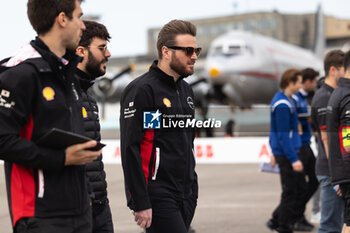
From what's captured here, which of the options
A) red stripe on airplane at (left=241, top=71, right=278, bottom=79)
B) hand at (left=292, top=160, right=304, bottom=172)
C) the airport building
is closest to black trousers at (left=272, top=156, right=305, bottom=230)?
hand at (left=292, top=160, right=304, bottom=172)

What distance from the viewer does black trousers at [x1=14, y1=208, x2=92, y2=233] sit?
7.93 ft

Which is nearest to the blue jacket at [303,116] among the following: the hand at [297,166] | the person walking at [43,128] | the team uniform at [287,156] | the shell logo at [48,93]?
the team uniform at [287,156]

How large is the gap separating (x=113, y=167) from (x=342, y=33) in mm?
74973

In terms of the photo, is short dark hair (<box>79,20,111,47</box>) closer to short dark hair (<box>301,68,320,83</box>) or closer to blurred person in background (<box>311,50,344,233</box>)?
blurred person in background (<box>311,50,344,233</box>)

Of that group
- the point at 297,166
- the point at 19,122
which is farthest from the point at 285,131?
the point at 19,122

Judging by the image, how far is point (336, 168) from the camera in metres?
4.21

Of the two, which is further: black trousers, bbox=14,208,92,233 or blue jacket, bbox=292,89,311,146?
blue jacket, bbox=292,89,311,146

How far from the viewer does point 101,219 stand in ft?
12.2

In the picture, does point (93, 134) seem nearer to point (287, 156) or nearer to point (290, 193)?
point (287, 156)

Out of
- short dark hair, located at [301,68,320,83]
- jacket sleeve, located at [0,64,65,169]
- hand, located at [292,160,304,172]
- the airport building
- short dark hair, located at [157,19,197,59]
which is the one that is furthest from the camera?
the airport building

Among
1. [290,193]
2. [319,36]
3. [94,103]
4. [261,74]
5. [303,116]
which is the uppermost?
[94,103]

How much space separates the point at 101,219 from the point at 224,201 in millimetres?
6025

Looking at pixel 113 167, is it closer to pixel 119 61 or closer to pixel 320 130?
pixel 320 130

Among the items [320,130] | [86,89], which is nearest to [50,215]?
[86,89]
